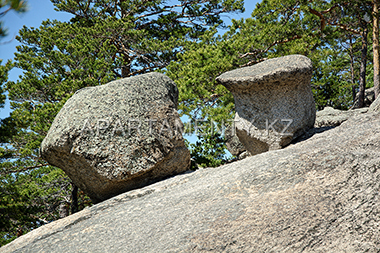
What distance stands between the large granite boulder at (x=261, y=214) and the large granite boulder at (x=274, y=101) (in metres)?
2.50

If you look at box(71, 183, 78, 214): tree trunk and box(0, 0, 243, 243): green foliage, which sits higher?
box(0, 0, 243, 243): green foliage

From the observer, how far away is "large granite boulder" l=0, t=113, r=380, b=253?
366cm

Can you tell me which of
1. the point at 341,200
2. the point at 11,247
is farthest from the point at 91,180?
the point at 341,200

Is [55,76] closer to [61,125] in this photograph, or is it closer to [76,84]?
[76,84]

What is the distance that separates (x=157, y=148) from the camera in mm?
5848

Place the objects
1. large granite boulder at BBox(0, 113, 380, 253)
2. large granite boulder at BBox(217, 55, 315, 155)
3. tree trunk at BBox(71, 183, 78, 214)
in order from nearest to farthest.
→ large granite boulder at BBox(0, 113, 380, 253) < large granite boulder at BBox(217, 55, 315, 155) < tree trunk at BBox(71, 183, 78, 214)

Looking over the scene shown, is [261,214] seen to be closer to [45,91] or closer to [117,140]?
[117,140]

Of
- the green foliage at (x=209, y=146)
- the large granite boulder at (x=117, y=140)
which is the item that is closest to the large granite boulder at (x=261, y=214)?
the large granite boulder at (x=117, y=140)

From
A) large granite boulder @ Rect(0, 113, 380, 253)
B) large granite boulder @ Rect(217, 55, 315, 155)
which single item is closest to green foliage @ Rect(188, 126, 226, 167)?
large granite boulder @ Rect(217, 55, 315, 155)

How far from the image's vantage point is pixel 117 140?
18.4 ft

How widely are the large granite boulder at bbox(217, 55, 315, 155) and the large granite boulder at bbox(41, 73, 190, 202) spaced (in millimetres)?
2028

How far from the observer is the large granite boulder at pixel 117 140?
555 cm

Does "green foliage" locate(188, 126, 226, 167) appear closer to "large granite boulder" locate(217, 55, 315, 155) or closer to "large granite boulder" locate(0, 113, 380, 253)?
"large granite boulder" locate(217, 55, 315, 155)

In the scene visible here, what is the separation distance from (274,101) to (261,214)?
406cm
